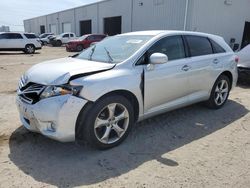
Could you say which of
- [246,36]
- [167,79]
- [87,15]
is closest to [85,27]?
[87,15]

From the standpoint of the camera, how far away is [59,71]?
3.47 m

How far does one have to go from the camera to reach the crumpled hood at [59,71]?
3.33 meters

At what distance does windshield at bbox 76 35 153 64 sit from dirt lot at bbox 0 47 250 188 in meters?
1.29

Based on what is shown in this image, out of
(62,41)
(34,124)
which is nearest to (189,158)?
(34,124)

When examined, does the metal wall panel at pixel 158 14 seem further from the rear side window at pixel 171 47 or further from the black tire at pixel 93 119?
the black tire at pixel 93 119

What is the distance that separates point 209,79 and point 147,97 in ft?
5.80

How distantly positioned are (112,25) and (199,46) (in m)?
26.5

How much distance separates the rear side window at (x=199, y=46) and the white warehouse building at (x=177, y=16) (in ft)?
46.5

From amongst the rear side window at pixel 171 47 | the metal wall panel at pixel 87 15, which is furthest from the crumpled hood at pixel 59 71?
the metal wall panel at pixel 87 15

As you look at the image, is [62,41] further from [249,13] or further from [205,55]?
[205,55]

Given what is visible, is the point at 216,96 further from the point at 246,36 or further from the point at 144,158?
the point at 246,36

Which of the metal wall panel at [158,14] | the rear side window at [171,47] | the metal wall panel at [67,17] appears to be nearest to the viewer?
the rear side window at [171,47]

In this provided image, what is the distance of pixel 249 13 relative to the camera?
23.1 meters

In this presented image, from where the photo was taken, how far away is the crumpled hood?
3326 mm
